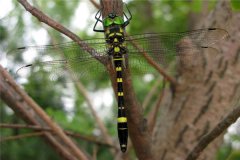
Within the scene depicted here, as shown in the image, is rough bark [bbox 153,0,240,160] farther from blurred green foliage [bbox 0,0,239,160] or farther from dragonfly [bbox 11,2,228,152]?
blurred green foliage [bbox 0,0,239,160]

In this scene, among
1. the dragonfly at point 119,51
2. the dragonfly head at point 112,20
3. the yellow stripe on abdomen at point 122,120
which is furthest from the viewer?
the dragonfly at point 119,51

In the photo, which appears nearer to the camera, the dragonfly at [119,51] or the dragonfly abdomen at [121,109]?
the dragonfly abdomen at [121,109]

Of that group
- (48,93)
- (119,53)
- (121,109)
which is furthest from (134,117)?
(48,93)

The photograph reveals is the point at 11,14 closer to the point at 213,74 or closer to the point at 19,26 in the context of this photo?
the point at 19,26

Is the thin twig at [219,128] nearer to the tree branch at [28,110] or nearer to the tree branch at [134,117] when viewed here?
the tree branch at [134,117]

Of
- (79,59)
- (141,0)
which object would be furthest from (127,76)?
(141,0)

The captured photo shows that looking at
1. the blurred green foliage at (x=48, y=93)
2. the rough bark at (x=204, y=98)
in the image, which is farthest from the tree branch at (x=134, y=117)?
the blurred green foliage at (x=48, y=93)

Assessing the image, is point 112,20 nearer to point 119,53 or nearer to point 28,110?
point 119,53
